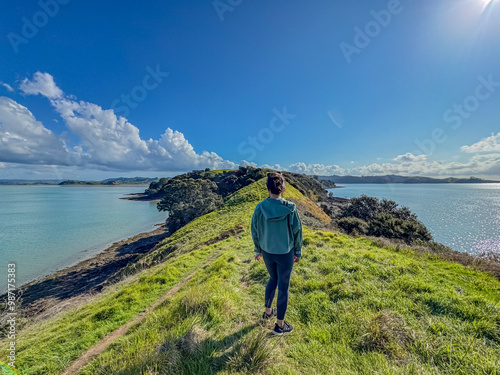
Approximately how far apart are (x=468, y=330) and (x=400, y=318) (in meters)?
1.08

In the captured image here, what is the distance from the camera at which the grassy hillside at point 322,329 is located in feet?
9.87

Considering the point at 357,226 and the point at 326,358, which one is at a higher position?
the point at 326,358

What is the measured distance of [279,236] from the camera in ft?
11.5

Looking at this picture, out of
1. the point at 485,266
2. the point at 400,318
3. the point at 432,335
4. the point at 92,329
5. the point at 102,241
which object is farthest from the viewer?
the point at 102,241

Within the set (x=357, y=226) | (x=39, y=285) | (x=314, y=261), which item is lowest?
(x=39, y=285)

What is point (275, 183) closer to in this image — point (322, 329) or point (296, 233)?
point (296, 233)

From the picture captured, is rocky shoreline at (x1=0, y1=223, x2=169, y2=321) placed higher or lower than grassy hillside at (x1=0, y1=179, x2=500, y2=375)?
lower

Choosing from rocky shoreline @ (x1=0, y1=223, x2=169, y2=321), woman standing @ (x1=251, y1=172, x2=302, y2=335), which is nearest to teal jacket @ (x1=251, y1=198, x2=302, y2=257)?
woman standing @ (x1=251, y1=172, x2=302, y2=335)

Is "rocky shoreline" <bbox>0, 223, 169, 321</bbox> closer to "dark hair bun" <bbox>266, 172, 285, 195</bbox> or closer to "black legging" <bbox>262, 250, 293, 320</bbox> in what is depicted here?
"black legging" <bbox>262, 250, 293, 320</bbox>

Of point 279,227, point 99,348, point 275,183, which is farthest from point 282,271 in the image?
point 99,348

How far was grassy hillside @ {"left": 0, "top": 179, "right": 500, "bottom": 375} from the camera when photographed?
3010mm

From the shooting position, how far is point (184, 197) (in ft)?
129

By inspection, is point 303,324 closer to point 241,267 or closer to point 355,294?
point 355,294

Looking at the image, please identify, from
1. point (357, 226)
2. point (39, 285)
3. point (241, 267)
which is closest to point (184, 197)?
point (39, 285)
